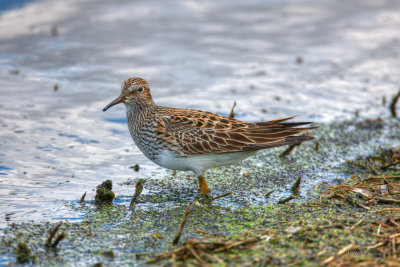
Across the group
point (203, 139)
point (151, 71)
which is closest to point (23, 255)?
point (203, 139)

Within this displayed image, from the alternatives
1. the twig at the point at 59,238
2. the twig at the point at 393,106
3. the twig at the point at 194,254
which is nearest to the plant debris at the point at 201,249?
the twig at the point at 194,254

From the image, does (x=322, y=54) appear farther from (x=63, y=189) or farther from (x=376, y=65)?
(x=63, y=189)

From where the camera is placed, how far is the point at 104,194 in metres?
6.93

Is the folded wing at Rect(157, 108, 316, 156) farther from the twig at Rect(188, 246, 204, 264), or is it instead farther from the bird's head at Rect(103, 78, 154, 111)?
the twig at Rect(188, 246, 204, 264)

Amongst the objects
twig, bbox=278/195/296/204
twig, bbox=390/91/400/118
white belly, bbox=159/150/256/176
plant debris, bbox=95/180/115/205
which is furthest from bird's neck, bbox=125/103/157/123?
twig, bbox=390/91/400/118

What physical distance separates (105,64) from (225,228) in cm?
775

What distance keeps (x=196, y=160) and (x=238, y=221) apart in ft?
4.34

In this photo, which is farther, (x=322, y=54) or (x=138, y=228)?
(x=322, y=54)

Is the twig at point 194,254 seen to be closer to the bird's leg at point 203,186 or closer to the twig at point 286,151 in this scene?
the bird's leg at point 203,186

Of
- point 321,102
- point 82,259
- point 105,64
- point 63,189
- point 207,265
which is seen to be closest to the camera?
point 207,265

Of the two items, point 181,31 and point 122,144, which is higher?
point 181,31

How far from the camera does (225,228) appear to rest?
20.5 ft

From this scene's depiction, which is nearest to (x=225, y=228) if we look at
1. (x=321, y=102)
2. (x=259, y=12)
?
(x=321, y=102)

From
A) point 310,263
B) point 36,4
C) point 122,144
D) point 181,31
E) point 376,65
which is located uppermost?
point 36,4
